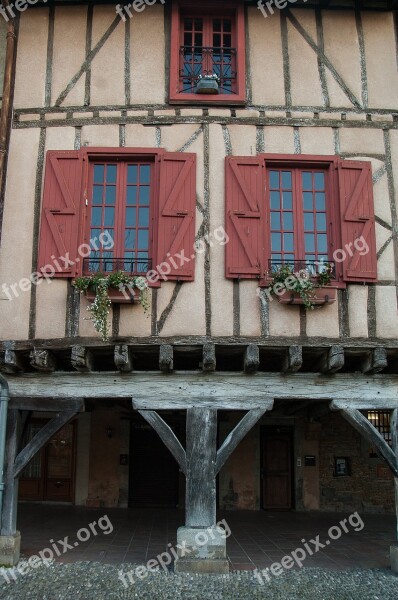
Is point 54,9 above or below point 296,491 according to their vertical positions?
above

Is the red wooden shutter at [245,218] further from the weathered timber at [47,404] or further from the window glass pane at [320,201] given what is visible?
the weathered timber at [47,404]

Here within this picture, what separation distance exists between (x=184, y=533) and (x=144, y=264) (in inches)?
124

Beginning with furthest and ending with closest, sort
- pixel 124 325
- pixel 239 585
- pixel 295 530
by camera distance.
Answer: pixel 295 530 → pixel 124 325 → pixel 239 585

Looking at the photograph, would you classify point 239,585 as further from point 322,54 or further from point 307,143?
point 322,54

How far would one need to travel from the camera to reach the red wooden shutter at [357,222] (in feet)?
23.3

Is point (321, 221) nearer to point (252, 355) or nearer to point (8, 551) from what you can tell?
point (252, 355)

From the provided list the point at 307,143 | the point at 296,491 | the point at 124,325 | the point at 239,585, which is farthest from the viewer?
the point at 296,491

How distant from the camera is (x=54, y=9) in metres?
7.92

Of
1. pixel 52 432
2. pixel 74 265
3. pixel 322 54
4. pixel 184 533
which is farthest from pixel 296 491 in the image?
pixel 322 54

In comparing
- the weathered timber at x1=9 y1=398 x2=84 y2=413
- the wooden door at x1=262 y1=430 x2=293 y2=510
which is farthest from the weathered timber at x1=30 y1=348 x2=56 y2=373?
the wooden door at x1=262 y1=430 x2=293 y2=510

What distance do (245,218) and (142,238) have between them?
1.28 metres

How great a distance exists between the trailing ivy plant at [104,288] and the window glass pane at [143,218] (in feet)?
2.63

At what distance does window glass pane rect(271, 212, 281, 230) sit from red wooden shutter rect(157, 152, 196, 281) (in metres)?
1.00

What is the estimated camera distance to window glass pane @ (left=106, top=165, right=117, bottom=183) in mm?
7480
